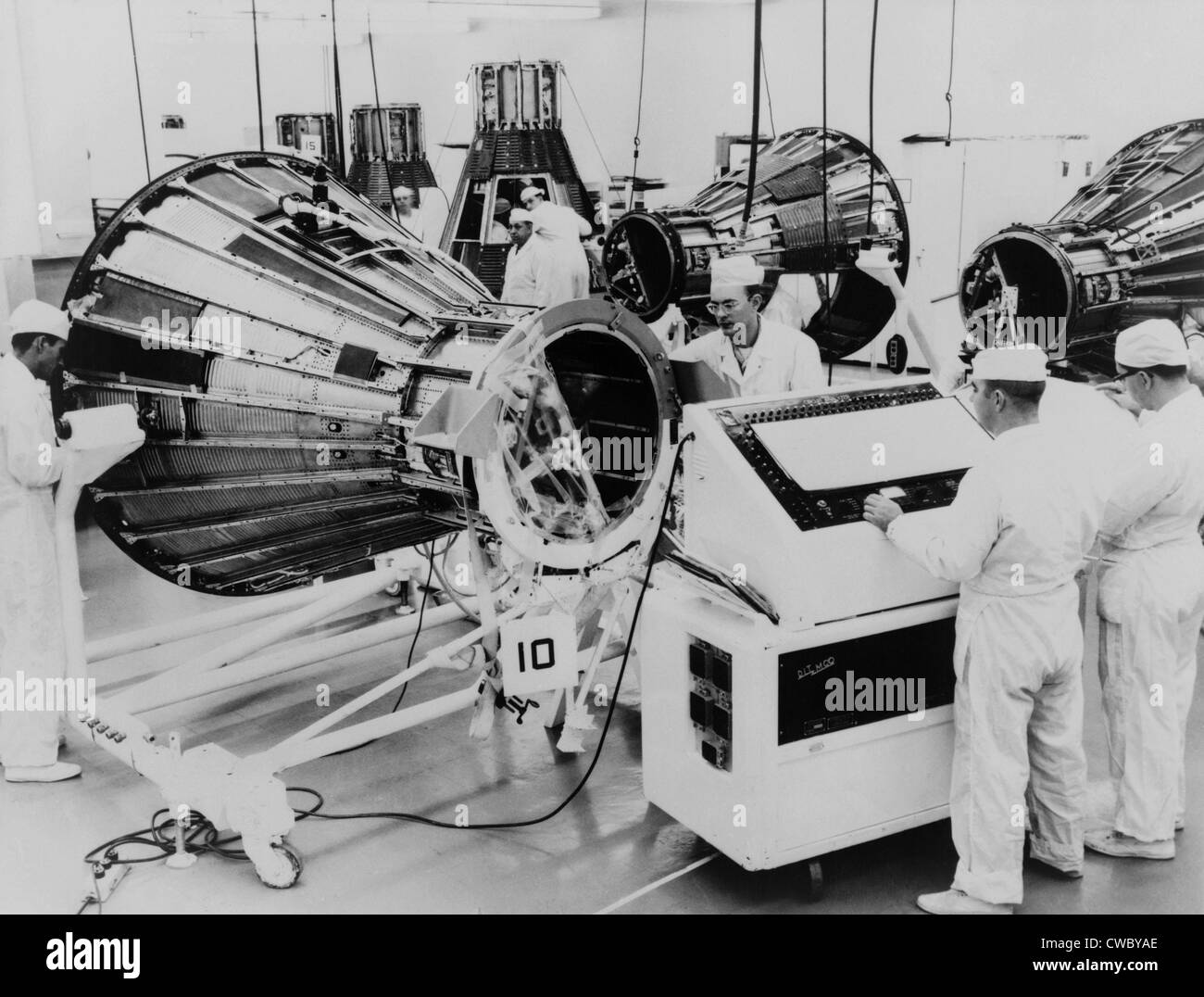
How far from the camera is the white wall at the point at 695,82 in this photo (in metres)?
4.47

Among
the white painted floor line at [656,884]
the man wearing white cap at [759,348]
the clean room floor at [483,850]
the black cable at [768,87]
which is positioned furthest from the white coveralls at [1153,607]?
the black cable at [768,87]

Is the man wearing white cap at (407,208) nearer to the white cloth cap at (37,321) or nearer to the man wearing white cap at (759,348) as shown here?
the man wearing white cap at (759,348)

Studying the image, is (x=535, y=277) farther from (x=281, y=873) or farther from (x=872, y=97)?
(x=281, y=873)

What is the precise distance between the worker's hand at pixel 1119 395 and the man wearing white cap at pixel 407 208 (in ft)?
15.1

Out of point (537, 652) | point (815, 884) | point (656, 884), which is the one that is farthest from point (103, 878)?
point (815, 884)

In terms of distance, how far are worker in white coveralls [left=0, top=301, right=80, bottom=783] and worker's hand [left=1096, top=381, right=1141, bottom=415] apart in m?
3.12

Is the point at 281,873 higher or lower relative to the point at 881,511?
lower

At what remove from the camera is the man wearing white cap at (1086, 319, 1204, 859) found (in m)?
3.13

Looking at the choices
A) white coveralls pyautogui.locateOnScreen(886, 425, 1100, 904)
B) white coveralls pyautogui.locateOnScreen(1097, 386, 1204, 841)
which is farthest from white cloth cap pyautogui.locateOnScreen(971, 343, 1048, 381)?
white coveralls pyautogui.locateOnScreen(1097, 386, 1204, 841)

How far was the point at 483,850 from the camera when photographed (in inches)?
132

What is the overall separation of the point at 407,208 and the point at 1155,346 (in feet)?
18.1
